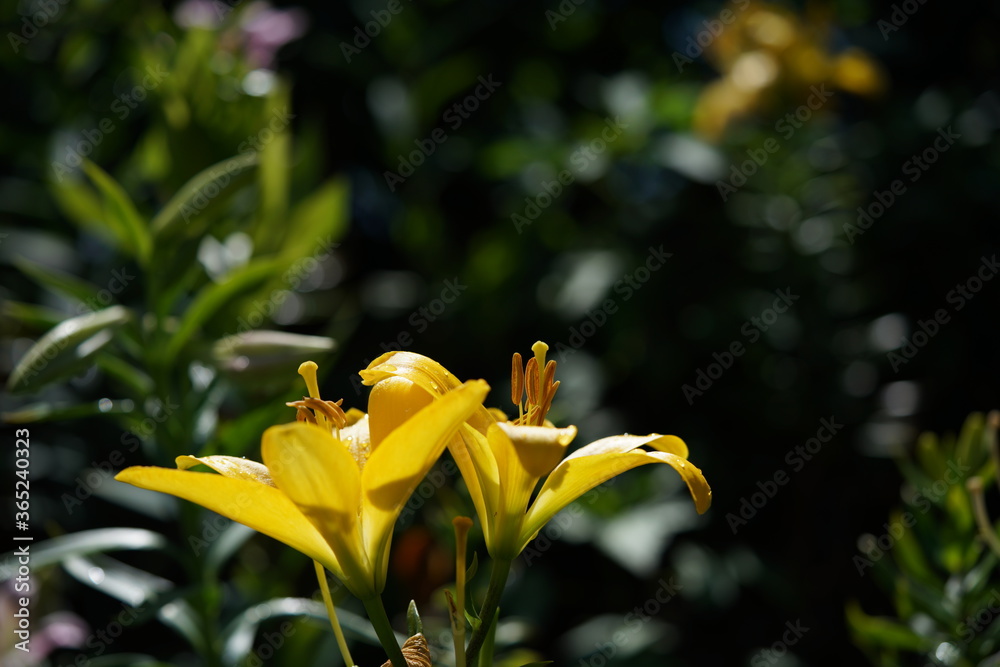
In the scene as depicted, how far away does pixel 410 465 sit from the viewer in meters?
0.67

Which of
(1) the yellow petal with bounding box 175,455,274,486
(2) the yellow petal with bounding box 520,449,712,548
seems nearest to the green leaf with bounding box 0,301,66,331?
(1) the yellow petal with bounding box 175,455,274,486

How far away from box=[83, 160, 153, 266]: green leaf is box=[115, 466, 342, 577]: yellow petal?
1.84 ft

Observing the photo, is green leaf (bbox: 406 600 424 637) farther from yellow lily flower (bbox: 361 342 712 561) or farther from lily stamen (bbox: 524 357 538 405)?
lily stamen (bbox: 524 357 538 405)

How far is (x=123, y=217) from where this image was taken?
1.15 metres

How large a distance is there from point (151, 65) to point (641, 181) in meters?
1.33

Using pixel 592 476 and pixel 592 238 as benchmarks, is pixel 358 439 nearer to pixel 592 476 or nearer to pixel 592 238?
pixel 592 476

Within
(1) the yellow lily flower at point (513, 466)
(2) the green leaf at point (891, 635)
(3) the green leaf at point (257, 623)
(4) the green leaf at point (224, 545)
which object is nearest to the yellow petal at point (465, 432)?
(1) the yellow lily flower at point (513, 466)

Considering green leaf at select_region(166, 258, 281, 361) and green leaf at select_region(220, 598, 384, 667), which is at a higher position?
green leaf at select_region(166, 258, 281, 361)

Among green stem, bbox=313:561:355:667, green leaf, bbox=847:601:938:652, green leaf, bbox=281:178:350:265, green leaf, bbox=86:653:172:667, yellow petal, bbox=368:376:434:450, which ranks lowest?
green leaf, bbox=86:653:172:667

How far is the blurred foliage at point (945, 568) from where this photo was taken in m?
0.99

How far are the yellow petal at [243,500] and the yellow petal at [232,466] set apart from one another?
49 millimetres

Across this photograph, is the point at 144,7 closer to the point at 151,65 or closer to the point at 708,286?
the point at 151,65

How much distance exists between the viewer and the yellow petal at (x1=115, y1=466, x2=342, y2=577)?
635mm

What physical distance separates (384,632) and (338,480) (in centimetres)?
14
